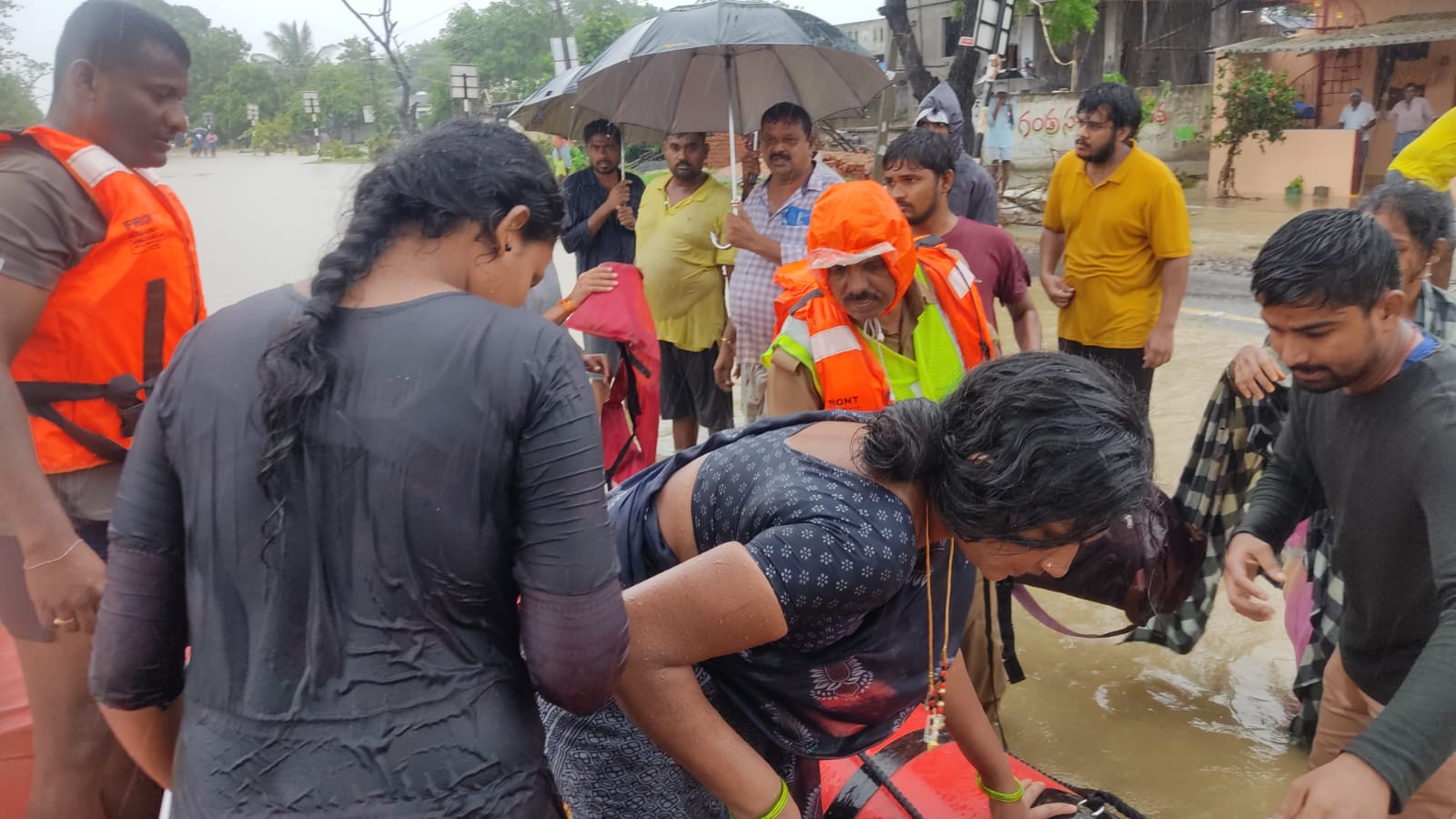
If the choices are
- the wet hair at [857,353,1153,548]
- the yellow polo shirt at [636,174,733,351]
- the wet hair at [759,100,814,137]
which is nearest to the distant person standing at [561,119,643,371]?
the yellow polo shirt at [636,174,733,351]

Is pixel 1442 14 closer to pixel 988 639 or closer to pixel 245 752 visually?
pixel 988 639

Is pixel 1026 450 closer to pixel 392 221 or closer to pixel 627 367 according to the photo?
pixel 392 221

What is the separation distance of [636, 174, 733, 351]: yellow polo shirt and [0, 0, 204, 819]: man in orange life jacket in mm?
2614

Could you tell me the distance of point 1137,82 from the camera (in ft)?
72.7

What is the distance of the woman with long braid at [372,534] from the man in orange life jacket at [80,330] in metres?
0.72

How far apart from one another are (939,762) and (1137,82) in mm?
23380

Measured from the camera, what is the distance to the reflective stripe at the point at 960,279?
2.84 metres

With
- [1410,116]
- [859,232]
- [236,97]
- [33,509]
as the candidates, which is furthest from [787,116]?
[1410,116]

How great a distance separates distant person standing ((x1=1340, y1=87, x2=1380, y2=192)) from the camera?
14.7m

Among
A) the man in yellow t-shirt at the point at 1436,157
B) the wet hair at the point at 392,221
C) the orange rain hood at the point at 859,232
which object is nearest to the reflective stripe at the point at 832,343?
the orange rain hood at the point at 859,232

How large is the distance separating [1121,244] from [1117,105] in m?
0.59

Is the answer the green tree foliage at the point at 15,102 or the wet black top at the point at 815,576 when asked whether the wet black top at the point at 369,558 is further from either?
the green tree foliage at the point at 15,102

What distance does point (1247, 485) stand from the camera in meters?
2.60

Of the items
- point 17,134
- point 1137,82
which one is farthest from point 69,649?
point 1137,82
